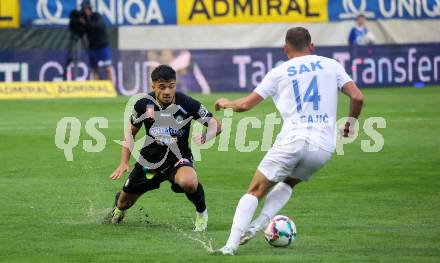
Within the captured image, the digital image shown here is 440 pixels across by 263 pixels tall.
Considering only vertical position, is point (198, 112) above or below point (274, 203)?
above

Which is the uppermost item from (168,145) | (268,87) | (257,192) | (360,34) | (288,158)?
(268,87)

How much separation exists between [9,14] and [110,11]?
3341mm

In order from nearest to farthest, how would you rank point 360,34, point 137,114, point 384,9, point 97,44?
1. point 137,114
2. point 97,44
3. point 360,34
4. point 384,9

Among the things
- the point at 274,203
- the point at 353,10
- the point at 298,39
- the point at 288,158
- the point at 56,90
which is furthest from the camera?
the point at 353,10

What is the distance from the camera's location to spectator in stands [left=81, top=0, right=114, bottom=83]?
105 feet

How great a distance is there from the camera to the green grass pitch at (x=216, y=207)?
991cm

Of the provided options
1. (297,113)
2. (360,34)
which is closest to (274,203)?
(297,113)

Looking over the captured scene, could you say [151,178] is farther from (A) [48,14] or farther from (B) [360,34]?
(B) [360,34]

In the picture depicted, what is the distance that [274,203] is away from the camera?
33.3 feet

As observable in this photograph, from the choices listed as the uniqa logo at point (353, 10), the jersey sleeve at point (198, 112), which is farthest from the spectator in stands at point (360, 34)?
the jersey sleeve at point (198, 112)

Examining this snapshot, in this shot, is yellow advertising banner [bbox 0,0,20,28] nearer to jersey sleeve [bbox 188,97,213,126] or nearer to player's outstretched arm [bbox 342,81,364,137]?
jersey sleeve [bbox 188,97,213,126]

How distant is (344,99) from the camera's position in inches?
1212

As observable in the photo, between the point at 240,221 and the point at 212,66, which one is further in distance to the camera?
the point at 212,66

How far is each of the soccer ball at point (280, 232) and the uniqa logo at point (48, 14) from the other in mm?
26080
